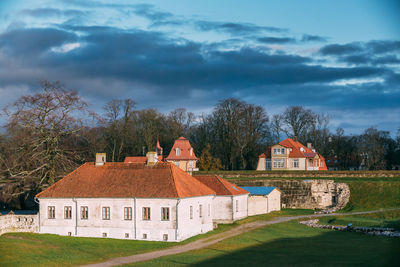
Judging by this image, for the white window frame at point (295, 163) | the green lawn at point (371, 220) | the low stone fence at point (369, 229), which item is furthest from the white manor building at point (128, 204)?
the white window frame at point (295, 163)

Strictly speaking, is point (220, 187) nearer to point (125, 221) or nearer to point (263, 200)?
point (263, 200)

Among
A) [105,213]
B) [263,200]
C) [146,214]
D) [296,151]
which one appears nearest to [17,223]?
[105,213]

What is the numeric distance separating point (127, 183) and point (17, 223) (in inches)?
355

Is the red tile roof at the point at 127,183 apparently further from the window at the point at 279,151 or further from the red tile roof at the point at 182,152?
the window at the point at 279,151

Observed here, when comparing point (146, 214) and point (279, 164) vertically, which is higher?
A: point (279, 164)

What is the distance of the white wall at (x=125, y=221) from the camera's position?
125 feet

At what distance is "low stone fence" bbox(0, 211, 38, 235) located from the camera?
38.9 m

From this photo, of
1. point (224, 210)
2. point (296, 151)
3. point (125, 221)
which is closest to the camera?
point (125, 221)

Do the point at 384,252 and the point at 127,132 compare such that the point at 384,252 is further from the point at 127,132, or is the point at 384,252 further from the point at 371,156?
the point at 371,156

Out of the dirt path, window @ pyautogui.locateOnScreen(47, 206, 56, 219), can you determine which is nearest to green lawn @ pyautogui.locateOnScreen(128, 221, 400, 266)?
the dirt path

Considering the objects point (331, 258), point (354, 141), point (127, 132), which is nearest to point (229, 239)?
point (331, 258)

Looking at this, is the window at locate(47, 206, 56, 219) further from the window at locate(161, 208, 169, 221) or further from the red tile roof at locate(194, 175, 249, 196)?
the red tile roof at locate(194, 175, 249, 196)

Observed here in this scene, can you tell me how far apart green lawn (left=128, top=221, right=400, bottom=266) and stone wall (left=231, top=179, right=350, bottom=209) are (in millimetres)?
18138

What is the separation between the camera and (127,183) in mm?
41062
